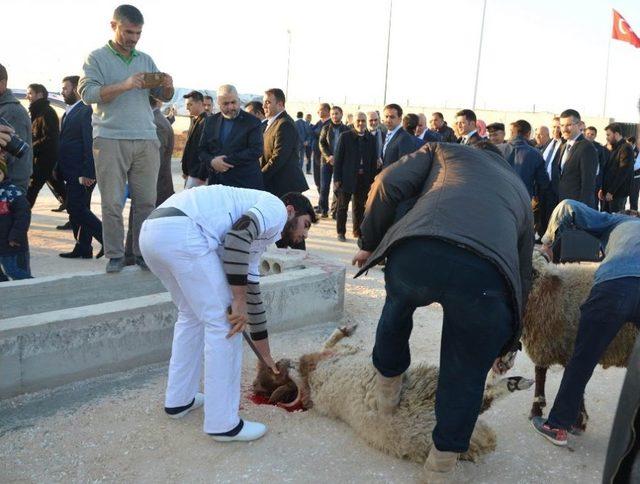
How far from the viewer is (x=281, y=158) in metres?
7.63

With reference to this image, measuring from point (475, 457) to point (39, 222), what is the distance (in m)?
8.83

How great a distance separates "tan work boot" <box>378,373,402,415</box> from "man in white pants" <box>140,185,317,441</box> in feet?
2.41

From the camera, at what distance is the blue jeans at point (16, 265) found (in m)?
5.90

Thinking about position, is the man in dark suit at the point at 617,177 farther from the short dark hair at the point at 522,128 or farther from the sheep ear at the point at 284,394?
the sheep ear at the point at 284,394

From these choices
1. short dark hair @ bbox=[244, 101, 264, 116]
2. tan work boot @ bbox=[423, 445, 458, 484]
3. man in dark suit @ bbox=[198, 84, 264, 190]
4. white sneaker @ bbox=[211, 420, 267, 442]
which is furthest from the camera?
short dark hair @ bbox=[244, 101, 264, 116]

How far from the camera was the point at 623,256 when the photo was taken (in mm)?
3373

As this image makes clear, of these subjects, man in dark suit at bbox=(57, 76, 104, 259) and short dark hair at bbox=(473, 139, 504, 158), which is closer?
short dark hair at bbox=(473, 139, 504, 158)

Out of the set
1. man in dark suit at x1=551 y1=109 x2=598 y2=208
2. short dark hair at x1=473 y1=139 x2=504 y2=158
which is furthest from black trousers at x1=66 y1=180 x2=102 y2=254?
man in dark suit at x1=551 y1=109 x2=598 y2=208

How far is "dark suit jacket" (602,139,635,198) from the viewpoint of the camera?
1070 cm

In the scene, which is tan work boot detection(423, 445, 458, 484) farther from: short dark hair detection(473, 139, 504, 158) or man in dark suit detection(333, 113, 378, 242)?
man in dark suit detection(333, 113, 378, 242)

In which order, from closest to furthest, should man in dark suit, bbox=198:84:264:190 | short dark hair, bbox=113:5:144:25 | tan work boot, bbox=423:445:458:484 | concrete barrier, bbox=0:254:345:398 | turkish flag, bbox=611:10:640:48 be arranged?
tan work boot, bbox=423:445:458:484, concrete barrier, bbox=0:254:345:398, short dark hair, bbox=113:5:144:25, man in dark suit, bbox=198:84:264:190, turkish flag, bbox=611:10:640:48

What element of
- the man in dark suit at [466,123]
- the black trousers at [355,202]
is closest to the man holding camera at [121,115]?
the man in dark suit at [466,123]

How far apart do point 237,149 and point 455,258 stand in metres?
4.24

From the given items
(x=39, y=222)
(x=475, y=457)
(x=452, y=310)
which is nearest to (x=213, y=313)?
(x=452, y=310)
